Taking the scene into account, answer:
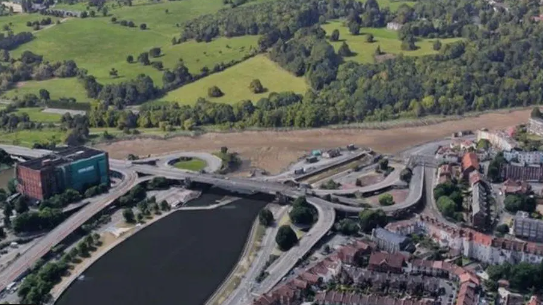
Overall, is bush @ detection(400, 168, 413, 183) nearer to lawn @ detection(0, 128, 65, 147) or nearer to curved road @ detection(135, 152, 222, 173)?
curved road @ detection(135, 152, 222, 173)

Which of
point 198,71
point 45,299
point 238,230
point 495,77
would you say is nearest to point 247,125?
point 198,71

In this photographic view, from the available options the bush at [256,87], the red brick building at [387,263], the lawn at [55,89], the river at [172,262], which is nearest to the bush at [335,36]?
the bush at [256,87]

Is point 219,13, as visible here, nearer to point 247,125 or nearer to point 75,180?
point 247,125

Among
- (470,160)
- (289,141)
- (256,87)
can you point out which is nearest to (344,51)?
(256,87)

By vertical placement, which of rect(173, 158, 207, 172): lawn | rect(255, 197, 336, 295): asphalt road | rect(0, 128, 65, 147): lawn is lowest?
rect(255, 197, 336, 295): asphalt road

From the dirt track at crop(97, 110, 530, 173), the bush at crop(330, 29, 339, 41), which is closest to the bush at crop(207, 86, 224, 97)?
the dirt track at crop(97, 110, 530, 173)

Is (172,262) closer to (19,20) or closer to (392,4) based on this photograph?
(19,20)
